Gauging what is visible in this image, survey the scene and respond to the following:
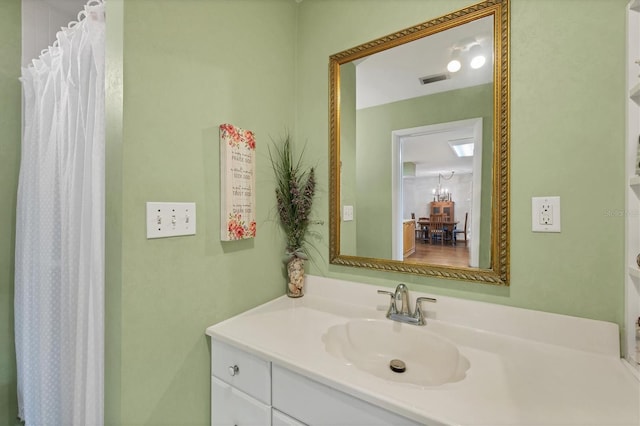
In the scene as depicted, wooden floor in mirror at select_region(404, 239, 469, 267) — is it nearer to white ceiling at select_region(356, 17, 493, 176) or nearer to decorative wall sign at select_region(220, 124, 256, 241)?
white ceiling at select_region(356, 17, 493, 176)

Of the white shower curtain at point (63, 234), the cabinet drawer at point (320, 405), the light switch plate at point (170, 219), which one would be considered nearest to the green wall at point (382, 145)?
the cabinet drawer at point (320, 405)

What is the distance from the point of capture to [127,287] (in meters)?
0.79

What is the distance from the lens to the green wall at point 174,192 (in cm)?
79

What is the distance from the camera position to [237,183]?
108cm

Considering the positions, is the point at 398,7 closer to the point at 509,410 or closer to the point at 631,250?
the point at 631,250

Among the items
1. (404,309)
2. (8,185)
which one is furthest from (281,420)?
(8,185)

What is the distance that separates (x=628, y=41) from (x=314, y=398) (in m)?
1.39

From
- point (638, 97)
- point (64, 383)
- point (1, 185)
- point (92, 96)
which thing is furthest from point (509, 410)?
point (1, 185)

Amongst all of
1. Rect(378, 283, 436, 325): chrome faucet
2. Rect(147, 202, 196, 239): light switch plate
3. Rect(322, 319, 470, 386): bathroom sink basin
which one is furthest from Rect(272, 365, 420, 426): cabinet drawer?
Rect(147, 202, 196, 239): light switch plate

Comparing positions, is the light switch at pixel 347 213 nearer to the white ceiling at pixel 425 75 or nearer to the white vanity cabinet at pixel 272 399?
the white ceiling at pixel 425 75

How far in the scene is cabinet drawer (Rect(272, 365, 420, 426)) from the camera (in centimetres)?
64

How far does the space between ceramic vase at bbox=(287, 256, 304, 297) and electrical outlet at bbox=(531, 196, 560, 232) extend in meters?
0.97

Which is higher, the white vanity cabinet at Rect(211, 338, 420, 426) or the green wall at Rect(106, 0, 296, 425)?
the green wall at Rect(106, 0, 296, 425)

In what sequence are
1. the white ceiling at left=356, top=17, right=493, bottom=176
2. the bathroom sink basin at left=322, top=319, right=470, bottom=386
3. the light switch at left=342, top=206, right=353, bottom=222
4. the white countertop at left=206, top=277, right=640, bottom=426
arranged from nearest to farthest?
the white countertop at left=206, top=277, right=640, bottom=426
the bathroom sink basin at left=322, top=319, right=470, bottom=386
the white ceiling at left=356, top=17, right=493, bottom=176
the light switch at left=342, top=206, right=353, bottom=222
